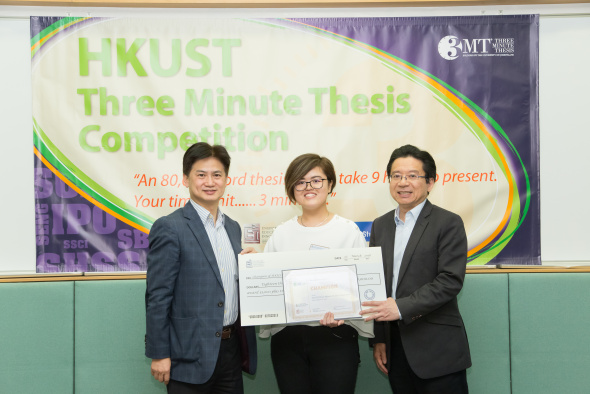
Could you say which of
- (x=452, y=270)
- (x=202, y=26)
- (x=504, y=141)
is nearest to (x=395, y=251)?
(x=452, y=270)

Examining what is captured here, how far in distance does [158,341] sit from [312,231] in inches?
32.6

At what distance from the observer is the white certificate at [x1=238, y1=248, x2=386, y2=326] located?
2178 millimetres

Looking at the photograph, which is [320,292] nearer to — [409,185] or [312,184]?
[312,184]

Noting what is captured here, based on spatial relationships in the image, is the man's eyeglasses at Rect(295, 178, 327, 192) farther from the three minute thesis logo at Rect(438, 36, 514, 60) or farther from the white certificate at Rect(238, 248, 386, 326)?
the three minute thesis logo at Rect(438, 36, 514, 60)

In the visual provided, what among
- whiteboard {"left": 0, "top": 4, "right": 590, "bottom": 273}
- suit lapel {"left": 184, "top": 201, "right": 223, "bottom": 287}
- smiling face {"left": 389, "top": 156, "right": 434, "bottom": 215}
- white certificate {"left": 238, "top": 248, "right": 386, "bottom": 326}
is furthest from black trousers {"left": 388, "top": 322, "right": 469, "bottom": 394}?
whiteboard {"left": 0, "top": 4, "right": 590, "bottom": 273}

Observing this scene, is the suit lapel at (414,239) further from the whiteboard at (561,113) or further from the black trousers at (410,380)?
the whiteboard at (561,113)

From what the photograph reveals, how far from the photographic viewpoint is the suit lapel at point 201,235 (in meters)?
2.09

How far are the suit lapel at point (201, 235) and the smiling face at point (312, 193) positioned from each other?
0.47 metres

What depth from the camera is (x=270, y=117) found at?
311cm

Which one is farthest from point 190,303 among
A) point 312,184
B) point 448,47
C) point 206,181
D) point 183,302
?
point 448,47

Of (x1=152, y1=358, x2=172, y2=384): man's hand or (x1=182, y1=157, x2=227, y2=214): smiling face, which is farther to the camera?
(x1=182, y1=157, x2=227, y2=214): smiling face

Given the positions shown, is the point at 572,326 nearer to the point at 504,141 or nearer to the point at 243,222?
the point at 504,141

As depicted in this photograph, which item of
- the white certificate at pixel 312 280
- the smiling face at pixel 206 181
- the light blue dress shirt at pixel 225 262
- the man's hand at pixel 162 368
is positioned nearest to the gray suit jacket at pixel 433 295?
the white certificate at pixel 312 280

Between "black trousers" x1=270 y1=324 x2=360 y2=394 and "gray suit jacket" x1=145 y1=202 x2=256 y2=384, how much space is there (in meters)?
0.34
